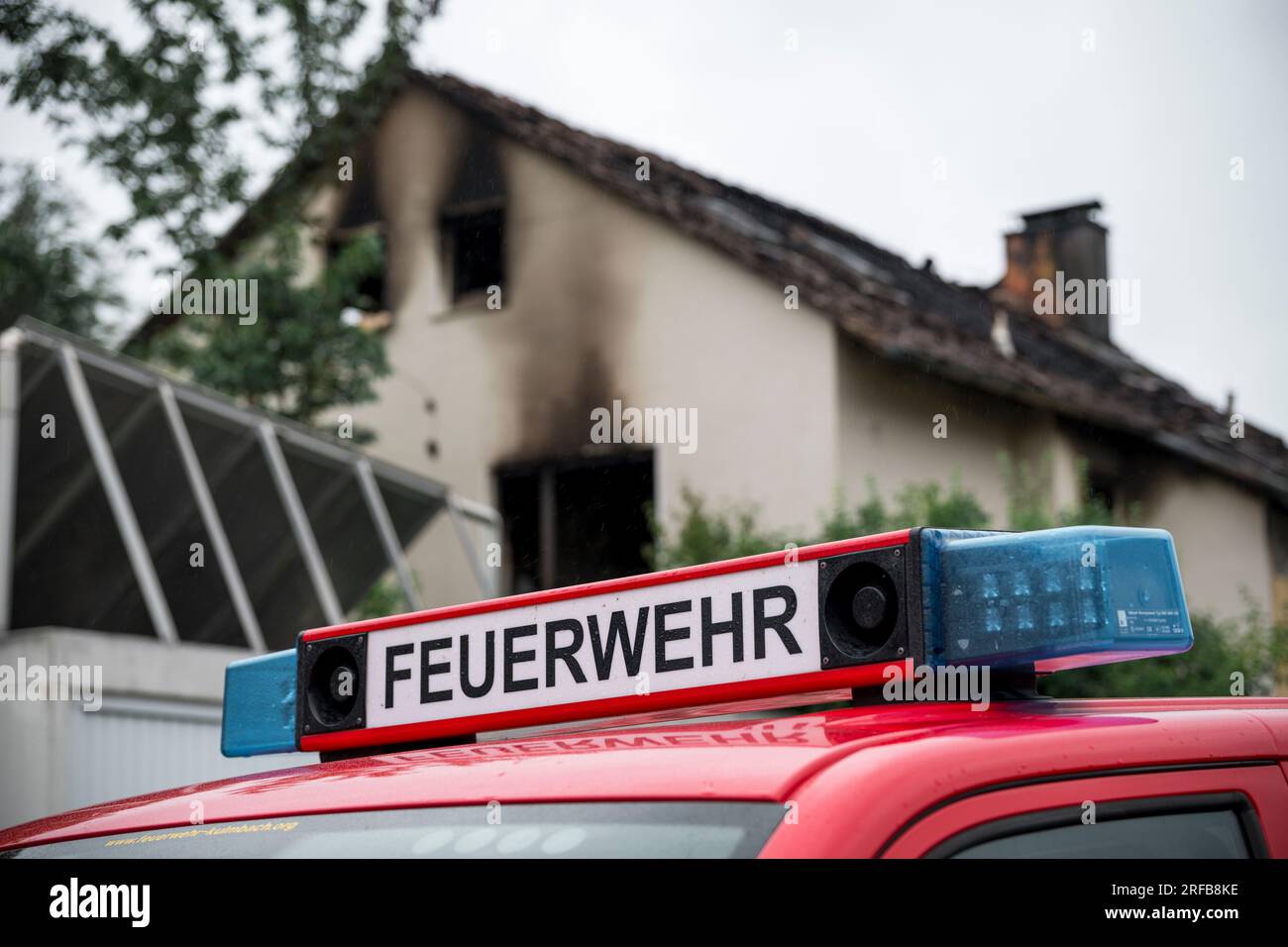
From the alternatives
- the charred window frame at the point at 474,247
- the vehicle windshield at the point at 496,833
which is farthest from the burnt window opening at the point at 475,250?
the vehicle windshield at the point at 496,833

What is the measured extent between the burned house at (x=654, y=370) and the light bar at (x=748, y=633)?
9.27 meters

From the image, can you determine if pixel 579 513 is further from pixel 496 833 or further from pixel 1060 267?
pixel 496 833

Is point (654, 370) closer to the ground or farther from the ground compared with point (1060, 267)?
closer to the ground

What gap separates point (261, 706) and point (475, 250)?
13276 mm

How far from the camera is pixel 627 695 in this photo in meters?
2.02

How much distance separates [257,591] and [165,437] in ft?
3.84

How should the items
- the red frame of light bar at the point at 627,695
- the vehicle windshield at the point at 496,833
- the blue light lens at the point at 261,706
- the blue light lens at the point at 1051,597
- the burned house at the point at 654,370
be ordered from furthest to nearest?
the burned house at the point at 654,370 < the blue light lens at the point at 261,706 < the red frame of light bar at the point at 627,695 < the blue light lens at the point at 1051,597 < the vehicle windshield at the point at 496,833

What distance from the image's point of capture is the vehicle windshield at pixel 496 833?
1490 millimetres

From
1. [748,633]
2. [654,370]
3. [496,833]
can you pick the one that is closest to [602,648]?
[748,633]

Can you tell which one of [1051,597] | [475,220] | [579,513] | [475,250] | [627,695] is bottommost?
[627,695]

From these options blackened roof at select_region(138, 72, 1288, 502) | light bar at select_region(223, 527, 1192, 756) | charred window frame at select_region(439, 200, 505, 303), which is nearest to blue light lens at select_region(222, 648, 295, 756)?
light bar at select_region(223, 527, 1192, 756)

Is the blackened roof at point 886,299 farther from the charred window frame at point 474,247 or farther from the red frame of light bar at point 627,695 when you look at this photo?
the red frame of light bar at point 627,695

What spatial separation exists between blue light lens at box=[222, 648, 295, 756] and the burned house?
9.02m
